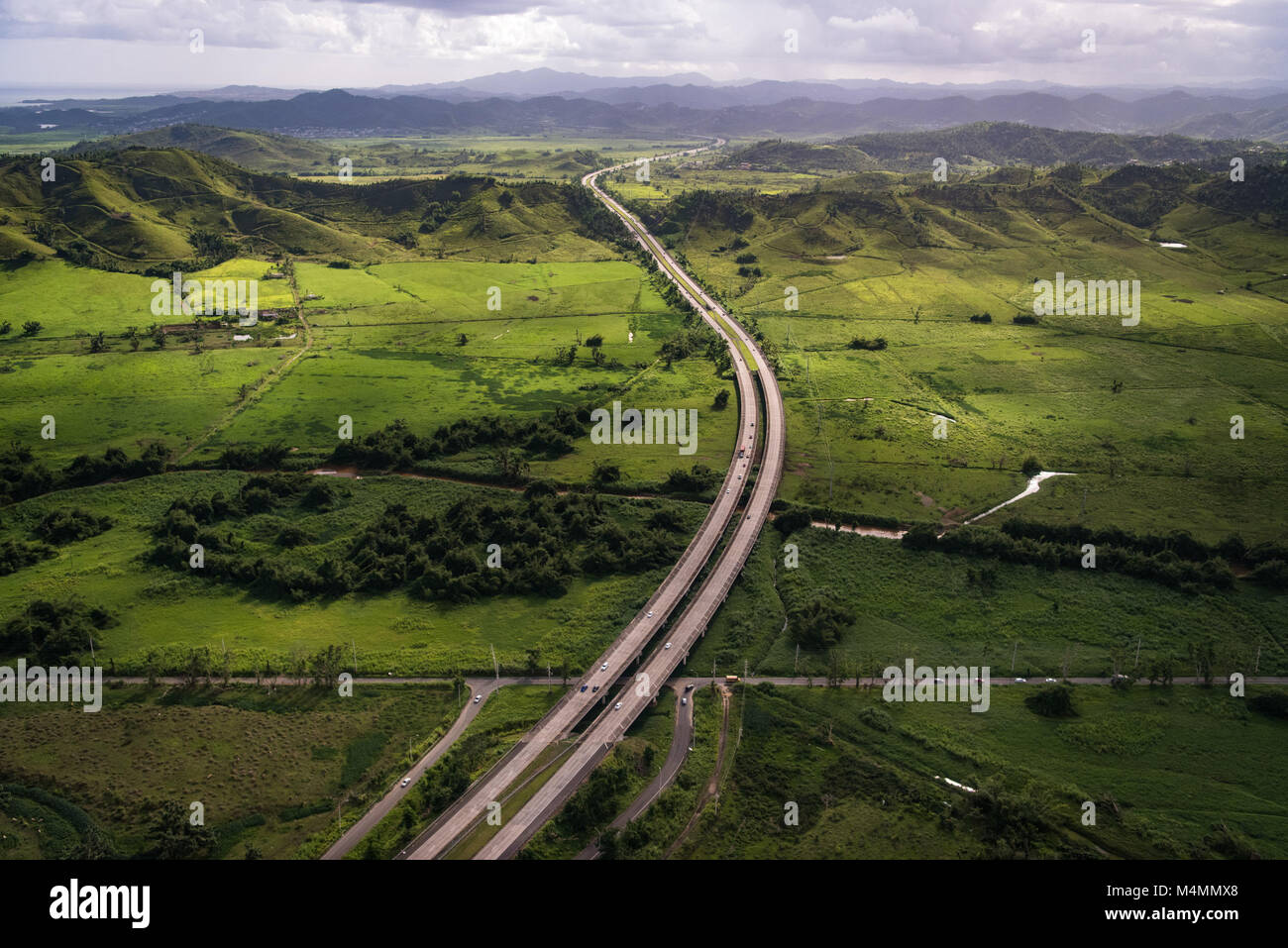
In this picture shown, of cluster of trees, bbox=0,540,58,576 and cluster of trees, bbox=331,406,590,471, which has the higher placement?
cluster of trees, bbox=331,406,590,471

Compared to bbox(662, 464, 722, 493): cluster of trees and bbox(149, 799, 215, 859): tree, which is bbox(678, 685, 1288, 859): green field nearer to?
bbox(149, 799, 215, 859): tree

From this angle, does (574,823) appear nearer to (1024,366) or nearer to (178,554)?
(178,554)

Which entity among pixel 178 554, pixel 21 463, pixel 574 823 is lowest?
pixel 574 823

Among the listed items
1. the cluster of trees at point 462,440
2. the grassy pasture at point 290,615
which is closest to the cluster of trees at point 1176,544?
the grassy pasture at point 290,615

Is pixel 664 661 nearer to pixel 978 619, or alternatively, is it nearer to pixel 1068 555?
pixel 978 619

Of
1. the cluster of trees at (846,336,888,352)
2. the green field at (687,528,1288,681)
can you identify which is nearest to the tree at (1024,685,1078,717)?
the green field at (687,528,1288,681)

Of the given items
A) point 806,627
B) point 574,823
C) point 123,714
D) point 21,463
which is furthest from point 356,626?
point 21,463
